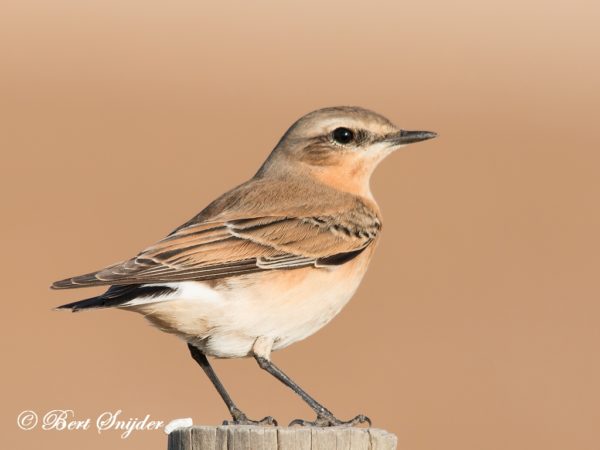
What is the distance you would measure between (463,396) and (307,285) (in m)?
6.60

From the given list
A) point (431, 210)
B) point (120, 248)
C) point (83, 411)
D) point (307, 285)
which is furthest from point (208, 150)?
point (307, 285)

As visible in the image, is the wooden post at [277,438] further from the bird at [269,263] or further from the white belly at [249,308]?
the white belly at [249,308]

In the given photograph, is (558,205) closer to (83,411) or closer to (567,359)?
(567,359)

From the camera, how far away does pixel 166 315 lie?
8156 millimetres

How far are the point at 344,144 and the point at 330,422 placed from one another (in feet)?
7.79

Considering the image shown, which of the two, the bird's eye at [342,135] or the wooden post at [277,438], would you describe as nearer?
the wooden post at [277,438]

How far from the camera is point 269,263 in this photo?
8453mm

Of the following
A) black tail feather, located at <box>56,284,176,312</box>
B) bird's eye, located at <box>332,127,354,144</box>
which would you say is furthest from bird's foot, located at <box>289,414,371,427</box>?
bird's eye, located at <box>332,127,354,144</box>

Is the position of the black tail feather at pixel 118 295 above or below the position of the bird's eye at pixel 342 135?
below

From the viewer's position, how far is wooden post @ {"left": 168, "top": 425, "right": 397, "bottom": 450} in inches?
258

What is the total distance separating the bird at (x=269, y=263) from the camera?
805 centimetres

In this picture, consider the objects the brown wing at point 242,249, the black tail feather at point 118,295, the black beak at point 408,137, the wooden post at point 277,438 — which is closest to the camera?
the wooden post at point 277,438

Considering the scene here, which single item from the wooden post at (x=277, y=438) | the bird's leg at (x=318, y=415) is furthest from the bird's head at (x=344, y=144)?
the wooden post at (x=277, y=438)

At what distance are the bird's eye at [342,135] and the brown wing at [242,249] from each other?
0.65m
